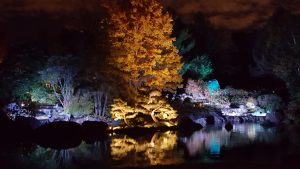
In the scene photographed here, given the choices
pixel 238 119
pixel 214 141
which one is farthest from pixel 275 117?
pixel 214 141

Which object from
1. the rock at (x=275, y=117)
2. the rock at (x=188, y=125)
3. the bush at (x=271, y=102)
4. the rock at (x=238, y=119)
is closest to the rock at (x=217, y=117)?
the rock at (x=238, y=119)

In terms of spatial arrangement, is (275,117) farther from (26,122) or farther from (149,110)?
(26,122)

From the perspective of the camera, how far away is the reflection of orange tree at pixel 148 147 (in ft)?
46.3

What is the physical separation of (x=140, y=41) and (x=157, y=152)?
10873mm

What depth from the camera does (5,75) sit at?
27.2m

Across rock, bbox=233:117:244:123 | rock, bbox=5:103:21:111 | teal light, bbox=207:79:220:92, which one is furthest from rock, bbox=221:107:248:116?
rock, bbox=5:103:21:111

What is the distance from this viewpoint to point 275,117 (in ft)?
97.8

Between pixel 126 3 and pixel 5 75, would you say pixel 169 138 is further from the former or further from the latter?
pixel 5 75

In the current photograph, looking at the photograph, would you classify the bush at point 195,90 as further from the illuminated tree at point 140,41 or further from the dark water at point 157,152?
the dark water at point 157,152

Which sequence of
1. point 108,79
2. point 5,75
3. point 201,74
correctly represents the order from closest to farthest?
point 108,79 < point 5,75 < point 201,74

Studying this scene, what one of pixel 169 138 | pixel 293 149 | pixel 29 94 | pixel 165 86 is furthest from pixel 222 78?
pixel 293 149

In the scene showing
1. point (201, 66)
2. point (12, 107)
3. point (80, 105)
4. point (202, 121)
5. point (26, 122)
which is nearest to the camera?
point (26, 122)

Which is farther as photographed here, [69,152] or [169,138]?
[169,138]

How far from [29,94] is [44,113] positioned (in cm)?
244
